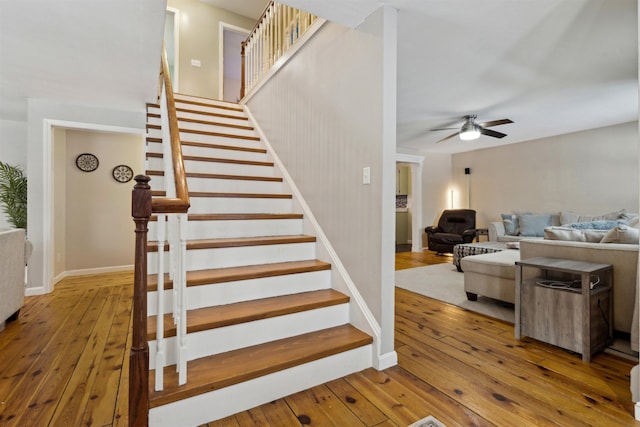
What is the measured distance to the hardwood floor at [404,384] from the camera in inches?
58.6

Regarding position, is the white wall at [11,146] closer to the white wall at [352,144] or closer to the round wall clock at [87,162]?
the round wall clock at [87,162]

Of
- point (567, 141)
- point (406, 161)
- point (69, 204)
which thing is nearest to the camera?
point (69, 204)

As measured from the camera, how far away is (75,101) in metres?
3.65

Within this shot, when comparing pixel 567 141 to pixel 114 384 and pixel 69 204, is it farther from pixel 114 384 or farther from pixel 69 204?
pixel 69 204

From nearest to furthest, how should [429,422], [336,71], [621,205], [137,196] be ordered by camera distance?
[137,196] < [429,422] < [336,71] < [621,205]

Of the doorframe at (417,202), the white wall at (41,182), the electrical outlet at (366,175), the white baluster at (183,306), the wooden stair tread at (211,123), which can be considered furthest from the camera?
the doorframe at (417,202)

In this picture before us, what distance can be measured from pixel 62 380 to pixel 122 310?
4.28 feet

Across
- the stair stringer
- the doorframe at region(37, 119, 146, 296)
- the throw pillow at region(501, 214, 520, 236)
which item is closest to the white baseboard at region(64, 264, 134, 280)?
the doorframe at region(37, 119, 146, 296)

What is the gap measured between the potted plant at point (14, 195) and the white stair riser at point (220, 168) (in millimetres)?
2285

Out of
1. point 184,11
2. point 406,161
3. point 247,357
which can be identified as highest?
point 184,11

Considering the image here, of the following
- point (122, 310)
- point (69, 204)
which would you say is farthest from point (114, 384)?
point (69, 204)

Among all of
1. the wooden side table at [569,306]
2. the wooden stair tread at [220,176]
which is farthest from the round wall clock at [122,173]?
the wooden side table at [569,306]

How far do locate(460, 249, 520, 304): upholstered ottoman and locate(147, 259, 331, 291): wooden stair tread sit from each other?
64.6 inches

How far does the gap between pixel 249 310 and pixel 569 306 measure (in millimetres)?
2078
